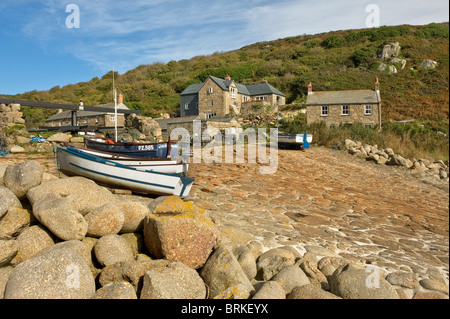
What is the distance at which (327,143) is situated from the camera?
1939 cm

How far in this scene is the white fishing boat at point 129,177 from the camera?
22.8 feet

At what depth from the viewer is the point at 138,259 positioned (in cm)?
373

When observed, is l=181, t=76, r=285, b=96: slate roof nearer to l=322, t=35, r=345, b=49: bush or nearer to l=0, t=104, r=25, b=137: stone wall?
l=0, t=104, r=25, b=137: stone wall

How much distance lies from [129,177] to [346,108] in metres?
27.2

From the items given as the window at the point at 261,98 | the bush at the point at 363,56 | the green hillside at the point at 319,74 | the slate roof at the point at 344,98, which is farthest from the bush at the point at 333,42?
the slate roof at the point at 344,98

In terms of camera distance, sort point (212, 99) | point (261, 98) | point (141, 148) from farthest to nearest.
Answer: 1. point (261, 98)
2. point (212, 99)
3. point (141, 148)

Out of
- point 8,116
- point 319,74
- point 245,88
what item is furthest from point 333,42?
point 8,116

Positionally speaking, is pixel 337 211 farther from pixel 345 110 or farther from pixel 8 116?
pixel 345 110

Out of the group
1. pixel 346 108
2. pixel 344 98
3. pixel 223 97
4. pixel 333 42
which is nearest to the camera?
pixel 346 108

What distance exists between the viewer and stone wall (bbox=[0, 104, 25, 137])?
51.9 feet

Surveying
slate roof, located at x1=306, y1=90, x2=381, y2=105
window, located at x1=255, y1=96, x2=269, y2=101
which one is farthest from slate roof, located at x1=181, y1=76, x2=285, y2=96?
slate roof, located at x1=306, y1=90, x2=381, y2=105

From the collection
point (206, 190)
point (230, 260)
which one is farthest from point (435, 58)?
point (230, 260)

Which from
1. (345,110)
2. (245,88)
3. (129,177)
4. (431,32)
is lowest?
(129,177)

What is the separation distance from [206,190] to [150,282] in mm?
5131
